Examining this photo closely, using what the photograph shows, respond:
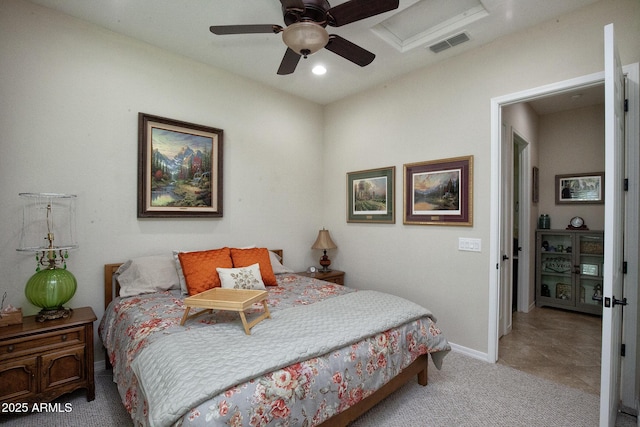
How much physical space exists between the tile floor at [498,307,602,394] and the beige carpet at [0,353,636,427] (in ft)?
0.76

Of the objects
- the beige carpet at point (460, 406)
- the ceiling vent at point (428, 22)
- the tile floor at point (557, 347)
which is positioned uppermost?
the ceiling vent at point (428, 22)

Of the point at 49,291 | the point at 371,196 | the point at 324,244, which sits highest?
the point at 371,196

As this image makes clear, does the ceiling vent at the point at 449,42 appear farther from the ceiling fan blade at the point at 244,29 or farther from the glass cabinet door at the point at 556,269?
the glass cabinet door at the point at 556,269

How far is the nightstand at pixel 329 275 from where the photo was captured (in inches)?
147

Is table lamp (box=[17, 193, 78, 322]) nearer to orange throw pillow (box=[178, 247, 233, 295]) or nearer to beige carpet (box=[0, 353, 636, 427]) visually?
beige carpet (box=[0, 353, 636, 427])

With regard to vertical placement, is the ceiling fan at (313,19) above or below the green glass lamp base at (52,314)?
above

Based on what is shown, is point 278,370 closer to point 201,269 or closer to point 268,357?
point 268,357

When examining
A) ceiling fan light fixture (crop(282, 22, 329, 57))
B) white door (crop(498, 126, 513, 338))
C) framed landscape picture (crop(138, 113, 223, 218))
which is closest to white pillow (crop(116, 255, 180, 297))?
framed landscape picture (crop(138, 113, 223, 218))

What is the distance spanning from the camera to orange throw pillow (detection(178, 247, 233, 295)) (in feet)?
8.18

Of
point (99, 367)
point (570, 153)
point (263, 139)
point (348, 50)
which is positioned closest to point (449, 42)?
point (348, 50)

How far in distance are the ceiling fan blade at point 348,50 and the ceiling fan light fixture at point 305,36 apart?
0.13 metres

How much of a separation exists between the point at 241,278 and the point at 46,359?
1339mm

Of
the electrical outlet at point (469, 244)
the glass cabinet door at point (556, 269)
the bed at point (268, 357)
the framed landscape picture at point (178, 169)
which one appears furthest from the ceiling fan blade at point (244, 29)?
the glass cabinet door at point (556, 269)

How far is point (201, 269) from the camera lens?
2.56 m
